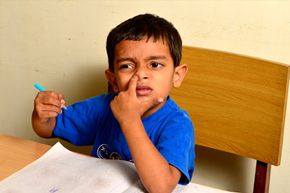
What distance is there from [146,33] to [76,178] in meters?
0.31

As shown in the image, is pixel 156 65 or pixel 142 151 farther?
pixel 156 65

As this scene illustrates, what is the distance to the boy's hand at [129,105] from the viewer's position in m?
0.77

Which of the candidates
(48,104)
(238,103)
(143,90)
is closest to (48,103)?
(48,104)

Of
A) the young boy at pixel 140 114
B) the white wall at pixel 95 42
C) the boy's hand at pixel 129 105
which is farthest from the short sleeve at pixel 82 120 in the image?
the white wall at pixel 95 42

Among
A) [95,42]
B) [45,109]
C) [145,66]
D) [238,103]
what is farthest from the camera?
[95,42]

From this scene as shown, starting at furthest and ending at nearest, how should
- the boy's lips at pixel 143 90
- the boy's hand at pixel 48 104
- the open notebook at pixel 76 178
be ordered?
the boy's hand at pixel 48 104 < the boy's lips at pixel 143 90 < the open notebook at pixel 76 178

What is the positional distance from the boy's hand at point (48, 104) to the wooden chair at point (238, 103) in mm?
331

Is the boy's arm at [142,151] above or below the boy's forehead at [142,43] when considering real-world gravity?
below

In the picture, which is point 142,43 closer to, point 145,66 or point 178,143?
point 145,66

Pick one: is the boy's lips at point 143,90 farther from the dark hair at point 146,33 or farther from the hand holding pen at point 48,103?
the hand holding pen at point 48,103

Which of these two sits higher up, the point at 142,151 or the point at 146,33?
the point at 146,33

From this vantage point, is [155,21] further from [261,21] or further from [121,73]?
[261,21]

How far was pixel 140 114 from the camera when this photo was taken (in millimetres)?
777

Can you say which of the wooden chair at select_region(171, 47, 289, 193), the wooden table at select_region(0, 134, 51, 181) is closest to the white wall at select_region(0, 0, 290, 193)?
the wooden chair at select_region(171, 47, 289, 193)
